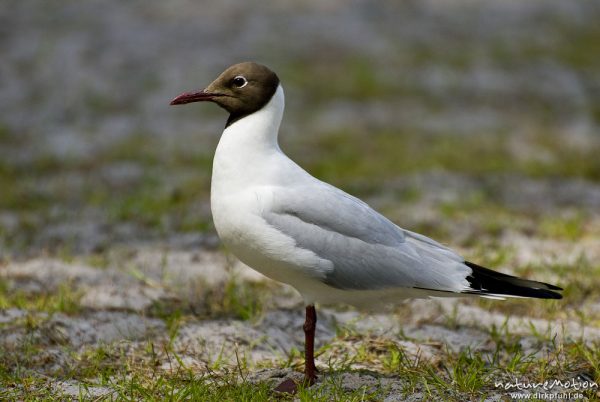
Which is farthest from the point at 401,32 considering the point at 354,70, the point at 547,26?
the point at 547,26

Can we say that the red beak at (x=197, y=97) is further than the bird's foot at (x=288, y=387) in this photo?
Yes

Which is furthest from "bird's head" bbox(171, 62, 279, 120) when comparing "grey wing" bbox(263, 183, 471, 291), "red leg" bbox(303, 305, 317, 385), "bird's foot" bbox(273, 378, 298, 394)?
"bird's foot" bbox(273, 378, 298, 394)

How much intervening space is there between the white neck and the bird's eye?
131 millimetres

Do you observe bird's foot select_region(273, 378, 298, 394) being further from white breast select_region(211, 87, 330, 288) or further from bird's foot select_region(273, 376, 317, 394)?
white breast select_region(211, 87, 330, 288)

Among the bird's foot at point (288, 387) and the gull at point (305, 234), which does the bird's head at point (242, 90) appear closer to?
the gull at point (305, 234)

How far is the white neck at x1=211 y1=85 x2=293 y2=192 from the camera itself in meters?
3.49

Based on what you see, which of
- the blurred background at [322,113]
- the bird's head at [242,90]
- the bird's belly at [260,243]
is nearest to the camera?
the bird's belly at [260,243]

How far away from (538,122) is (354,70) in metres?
2.02

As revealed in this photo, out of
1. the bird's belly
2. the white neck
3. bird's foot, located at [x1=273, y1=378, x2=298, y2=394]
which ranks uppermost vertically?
the white neck

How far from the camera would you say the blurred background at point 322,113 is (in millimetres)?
6168

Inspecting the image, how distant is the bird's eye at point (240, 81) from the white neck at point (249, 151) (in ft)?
0.43

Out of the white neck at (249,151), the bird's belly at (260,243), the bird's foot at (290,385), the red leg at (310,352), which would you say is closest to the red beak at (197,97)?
the white neck at (249,151)

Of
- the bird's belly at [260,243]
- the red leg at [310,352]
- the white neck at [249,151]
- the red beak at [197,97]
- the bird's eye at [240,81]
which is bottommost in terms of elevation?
the red leg at [310,352]

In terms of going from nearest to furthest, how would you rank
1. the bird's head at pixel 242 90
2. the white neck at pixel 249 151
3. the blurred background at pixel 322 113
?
the white neck at pixel 249 151
the bird's head at pixel 242 90
the blurred background at pixel 322 113
